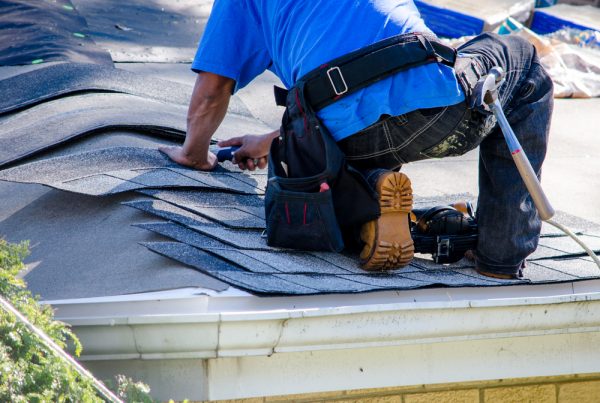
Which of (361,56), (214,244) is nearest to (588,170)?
(361,56)

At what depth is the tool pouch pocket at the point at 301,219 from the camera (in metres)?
2.73

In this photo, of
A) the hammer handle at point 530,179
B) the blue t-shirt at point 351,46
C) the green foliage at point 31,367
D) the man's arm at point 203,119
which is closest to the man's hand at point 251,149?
the man's arm at point 203,119

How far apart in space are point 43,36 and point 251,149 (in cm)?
227

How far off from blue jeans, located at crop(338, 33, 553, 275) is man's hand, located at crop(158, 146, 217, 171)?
685mm

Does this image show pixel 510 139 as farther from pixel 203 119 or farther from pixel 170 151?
pixel 170 151

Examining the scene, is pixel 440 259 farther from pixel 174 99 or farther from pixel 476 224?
pixel 174 99

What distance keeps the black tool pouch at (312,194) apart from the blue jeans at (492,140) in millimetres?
155

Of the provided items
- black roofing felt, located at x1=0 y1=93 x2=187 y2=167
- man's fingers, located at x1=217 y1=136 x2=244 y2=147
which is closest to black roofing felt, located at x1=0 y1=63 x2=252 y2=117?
black roofing felt, located at x1=0 y1=93 x2=187 y2=167

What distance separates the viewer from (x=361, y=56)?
274 cm

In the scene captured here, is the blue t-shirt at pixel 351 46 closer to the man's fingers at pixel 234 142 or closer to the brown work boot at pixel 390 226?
the brown work boot at pixel 390 226

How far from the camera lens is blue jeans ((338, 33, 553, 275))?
9.27 feet

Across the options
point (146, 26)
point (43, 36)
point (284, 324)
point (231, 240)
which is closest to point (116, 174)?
point (231, 240)

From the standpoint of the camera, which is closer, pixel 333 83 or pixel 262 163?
pixel 333 83

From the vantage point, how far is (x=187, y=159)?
3.31m
